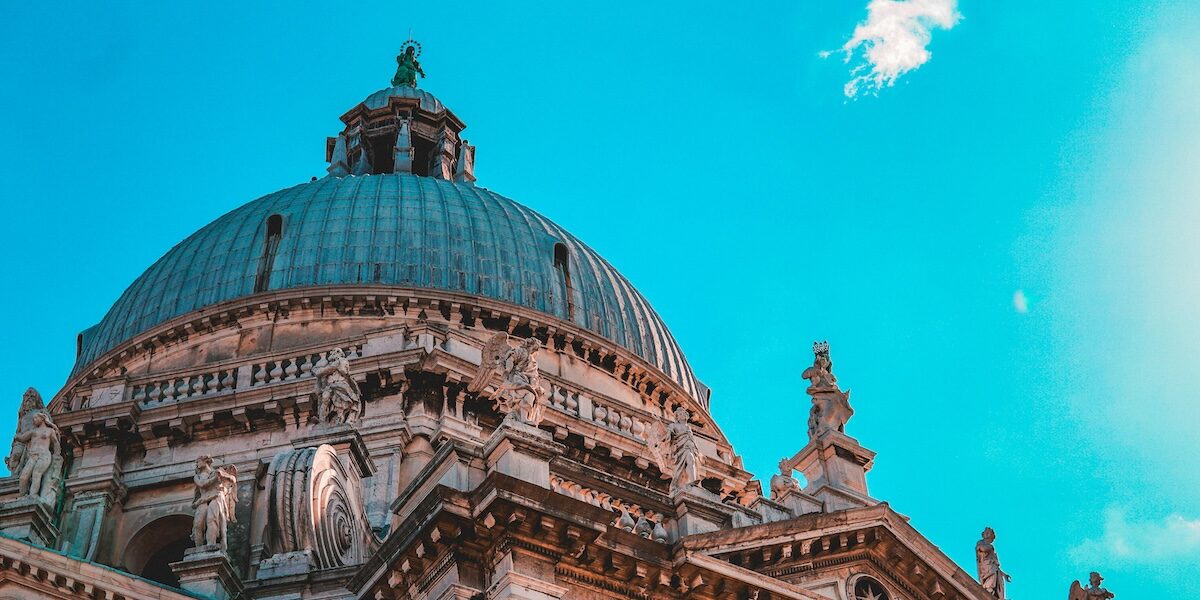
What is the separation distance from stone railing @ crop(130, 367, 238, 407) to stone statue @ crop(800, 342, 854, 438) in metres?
13.4

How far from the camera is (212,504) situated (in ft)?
76.4

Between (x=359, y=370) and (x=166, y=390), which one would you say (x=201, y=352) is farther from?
(x=359, y=370)

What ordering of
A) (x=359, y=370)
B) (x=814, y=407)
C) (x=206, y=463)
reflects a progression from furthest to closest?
(x=359, y=370), (x=814, y=407), (x=206, y=463)

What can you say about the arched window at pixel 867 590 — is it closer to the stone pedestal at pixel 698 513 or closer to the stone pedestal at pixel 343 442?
the stone pedestal at pixel 698 513

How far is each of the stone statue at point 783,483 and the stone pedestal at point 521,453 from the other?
5.17 m

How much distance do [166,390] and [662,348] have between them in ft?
45.7

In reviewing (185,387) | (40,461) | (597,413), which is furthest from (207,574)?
(597,413)

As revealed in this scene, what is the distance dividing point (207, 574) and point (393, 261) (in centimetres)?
1672

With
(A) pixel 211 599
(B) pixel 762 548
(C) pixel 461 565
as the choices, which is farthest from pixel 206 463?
(B) pixel 762 548

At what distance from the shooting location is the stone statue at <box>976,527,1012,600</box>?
970 inches

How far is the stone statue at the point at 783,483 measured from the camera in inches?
938

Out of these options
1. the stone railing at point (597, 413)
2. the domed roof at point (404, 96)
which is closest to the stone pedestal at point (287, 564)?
the stone railing at point (597, 413)

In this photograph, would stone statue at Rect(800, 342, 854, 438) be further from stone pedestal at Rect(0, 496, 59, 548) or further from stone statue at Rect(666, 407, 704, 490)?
stone pedestal at Rect(0, 496, 59, 548)

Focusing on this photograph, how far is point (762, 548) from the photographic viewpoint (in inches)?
846
